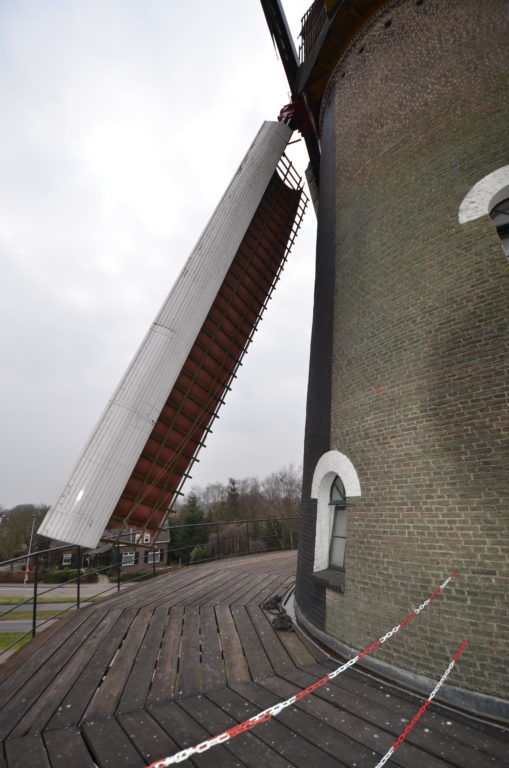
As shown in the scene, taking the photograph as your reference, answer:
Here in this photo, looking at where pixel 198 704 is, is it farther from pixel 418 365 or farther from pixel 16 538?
pixel 16 538

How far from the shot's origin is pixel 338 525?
17.5 ft

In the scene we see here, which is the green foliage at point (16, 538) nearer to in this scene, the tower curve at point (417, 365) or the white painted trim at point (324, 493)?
the white painted trim at point (324, 493)

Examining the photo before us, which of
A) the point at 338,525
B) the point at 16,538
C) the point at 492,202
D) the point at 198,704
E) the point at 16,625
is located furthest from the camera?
the point at 16,538

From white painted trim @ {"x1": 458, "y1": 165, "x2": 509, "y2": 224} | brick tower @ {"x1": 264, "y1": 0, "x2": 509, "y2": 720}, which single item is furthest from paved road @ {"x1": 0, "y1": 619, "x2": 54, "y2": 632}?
white painted trim @ {"x1": 458, "y1": 165, "x2": 509, "y2": 224}

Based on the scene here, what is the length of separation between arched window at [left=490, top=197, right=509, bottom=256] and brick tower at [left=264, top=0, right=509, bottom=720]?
0.02 metres

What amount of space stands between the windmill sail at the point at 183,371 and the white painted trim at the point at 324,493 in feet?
9.54

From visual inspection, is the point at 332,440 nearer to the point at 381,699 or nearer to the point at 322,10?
the point at 381,699

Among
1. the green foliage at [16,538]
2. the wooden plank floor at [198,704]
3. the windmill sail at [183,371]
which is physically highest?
the windmill sail at [183,371]

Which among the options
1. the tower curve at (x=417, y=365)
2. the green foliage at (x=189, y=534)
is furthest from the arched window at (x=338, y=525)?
the green foliage at (x=189, y=534)

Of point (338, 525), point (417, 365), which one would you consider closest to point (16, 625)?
point (338, 525)

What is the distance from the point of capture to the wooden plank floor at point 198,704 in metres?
2.91

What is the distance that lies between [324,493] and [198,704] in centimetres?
285

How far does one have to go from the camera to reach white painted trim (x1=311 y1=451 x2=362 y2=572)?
507cm

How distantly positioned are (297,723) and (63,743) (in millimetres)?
1978
